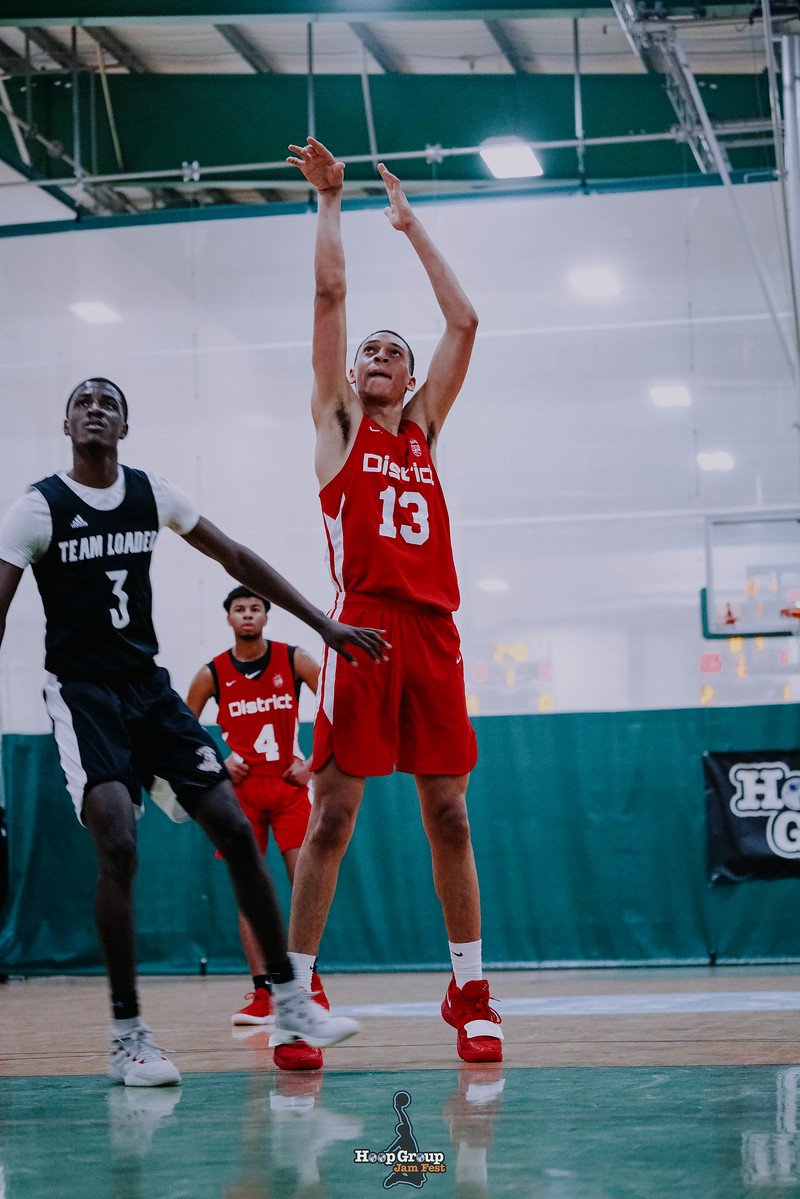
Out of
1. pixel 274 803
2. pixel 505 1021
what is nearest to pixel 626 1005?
pixel 505 1021

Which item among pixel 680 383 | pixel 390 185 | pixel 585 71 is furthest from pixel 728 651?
pixel 390 185

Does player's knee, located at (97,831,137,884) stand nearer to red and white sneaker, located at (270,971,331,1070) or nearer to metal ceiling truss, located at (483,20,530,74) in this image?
red and white sneaker, located at (270,971,331,1070)

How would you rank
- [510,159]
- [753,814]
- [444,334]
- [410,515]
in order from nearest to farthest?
1. [410,515]
2. [444,334]
3. [753,814]
4. [510,159]

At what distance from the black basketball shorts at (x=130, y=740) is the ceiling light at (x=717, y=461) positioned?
535 cm

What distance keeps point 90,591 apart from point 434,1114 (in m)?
1.55

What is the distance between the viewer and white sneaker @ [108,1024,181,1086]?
3.31m

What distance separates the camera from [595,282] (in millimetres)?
8680

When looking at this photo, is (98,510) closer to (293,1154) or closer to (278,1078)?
(278,1078)

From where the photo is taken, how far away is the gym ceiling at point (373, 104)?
8.96 meters

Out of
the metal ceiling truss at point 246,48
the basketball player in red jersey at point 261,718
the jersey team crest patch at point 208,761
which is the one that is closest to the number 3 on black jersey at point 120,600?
the jersey team crest patch at point 208,761

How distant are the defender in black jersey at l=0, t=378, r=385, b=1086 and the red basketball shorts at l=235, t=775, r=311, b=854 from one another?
2.56 metres

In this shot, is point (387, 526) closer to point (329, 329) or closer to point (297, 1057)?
point (329, 329)

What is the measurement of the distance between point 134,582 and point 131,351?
227 inches

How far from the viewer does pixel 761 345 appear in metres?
8.45
